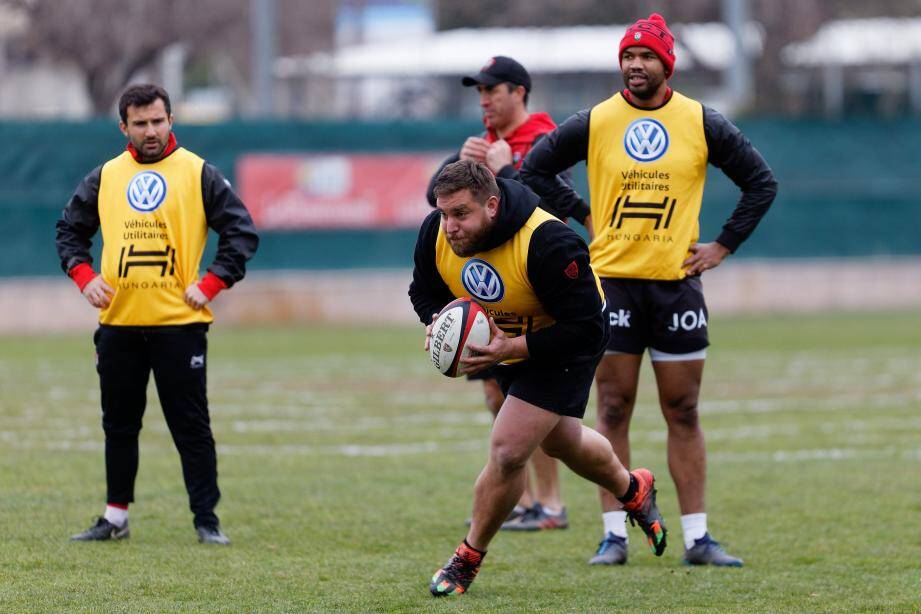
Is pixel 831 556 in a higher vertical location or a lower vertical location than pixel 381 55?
lower

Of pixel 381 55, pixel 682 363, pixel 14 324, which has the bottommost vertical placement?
pixel 14 324

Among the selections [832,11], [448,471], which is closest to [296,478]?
[448,471]

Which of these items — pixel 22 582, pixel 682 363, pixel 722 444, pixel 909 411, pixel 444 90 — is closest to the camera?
pixel 22 582

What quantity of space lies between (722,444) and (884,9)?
3377 cm

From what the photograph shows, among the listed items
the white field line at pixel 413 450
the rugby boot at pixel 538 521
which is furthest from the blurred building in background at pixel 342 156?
the rugby boot at pixel 538 521

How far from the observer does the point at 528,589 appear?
21.6 ft

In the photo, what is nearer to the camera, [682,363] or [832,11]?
[682,363]

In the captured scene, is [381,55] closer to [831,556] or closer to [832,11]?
[832,11]

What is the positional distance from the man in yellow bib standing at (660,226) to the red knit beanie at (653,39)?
0.03ft

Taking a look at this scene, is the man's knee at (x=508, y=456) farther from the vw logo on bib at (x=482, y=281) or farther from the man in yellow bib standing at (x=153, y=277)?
the man in yellow bib standing at (x=153, y=277)

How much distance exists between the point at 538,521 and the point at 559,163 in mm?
2083

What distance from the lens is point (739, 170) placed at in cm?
723

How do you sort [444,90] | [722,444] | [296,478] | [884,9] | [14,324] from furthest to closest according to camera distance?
[884,9]
[444,90]
[14,324]
[722,444]
[296,478]

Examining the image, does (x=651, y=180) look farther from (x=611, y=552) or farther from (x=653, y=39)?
(x=611, y=552)
